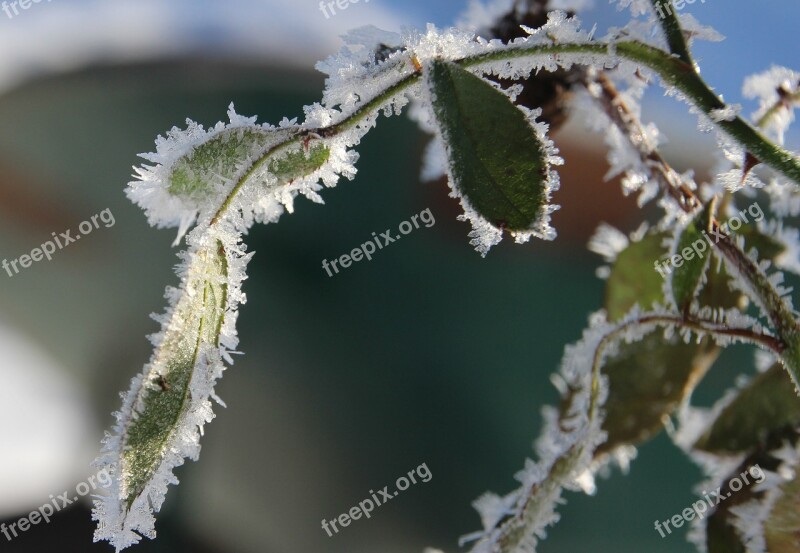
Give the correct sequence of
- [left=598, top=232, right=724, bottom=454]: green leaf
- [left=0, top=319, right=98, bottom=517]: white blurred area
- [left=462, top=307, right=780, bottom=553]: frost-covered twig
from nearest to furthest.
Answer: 1. [left=462, top=307, right=780, bottom=553]: frost-covered twig
2. [left=598, top=232, right=724, bottom=454]: green leaf
3. [left=0, top=319, right=98, bottom=517]: white blurred area

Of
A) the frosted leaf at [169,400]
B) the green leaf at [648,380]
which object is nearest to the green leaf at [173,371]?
the frosted leaf at [169,400]

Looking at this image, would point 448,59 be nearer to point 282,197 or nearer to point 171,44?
point 282,197

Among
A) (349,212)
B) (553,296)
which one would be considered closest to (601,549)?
(553,296)

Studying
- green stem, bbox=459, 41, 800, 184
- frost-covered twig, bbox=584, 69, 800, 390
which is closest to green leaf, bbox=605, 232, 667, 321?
frost-covered twig, bbox=584, 69, 800, 390

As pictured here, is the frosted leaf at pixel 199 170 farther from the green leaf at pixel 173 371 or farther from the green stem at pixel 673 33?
the green stem at pixel 673 33

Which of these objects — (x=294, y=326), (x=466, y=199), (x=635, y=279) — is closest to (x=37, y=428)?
(x=294, y=326)

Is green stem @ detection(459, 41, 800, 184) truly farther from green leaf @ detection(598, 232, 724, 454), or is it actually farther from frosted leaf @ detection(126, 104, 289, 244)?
green leaf @ detection(598, 232, 724, 454)
